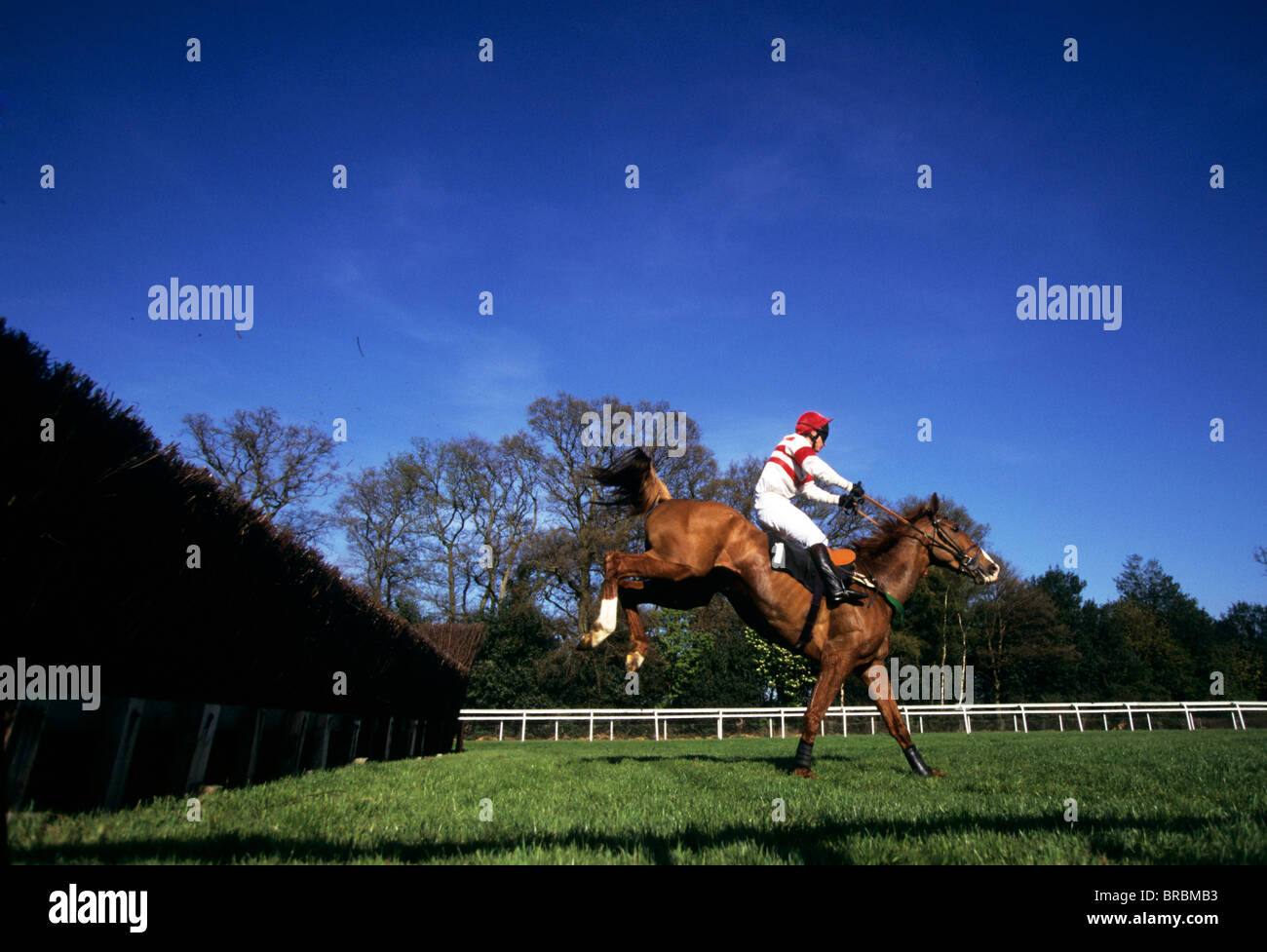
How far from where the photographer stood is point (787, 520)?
737 centimetres

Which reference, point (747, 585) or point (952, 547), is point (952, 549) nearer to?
point (952, 547)

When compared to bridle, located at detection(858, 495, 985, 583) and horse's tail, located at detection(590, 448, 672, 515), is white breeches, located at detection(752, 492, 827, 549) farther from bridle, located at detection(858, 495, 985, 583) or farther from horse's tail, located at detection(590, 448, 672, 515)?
bridle, located at detection(858, 495, 985, 583)

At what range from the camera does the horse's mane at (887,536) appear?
28.0 ft

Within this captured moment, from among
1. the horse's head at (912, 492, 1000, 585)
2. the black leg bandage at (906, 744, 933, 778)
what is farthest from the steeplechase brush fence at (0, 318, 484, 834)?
the horse's head at (912, 492, 1000, 585)

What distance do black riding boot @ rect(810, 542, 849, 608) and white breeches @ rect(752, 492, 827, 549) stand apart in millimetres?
82

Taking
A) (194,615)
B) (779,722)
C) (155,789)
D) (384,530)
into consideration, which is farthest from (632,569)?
(384,530)

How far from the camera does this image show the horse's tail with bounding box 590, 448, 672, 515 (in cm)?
730


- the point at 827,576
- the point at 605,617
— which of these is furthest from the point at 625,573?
the point at 827,576

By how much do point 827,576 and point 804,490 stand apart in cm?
94

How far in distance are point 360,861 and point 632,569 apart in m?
4.11

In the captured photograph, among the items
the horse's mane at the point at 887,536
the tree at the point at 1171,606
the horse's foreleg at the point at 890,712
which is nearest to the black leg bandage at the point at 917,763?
the horse's foreleg at the point at 890,712

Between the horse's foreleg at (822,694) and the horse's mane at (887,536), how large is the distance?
1.39 m
